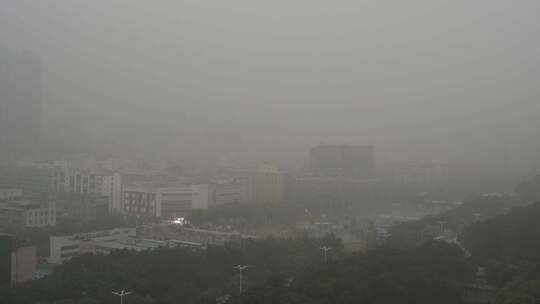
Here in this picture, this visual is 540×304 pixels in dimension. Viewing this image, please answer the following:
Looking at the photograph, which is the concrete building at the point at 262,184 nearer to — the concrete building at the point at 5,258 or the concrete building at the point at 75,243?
the concrete building at the point at 75,243

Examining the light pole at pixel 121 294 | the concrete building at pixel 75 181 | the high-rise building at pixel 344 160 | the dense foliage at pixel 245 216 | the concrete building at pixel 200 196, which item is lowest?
the light pole at pixel 121 294

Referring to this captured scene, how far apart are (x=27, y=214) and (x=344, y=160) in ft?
40.5

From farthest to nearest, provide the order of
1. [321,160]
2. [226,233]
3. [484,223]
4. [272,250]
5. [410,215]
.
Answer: [321,160] → [410,215] → [226,233] → [484,223] → [272,250]

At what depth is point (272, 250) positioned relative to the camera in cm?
684

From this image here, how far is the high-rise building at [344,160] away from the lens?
767 inches

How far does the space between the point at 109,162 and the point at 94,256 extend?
9.50 m

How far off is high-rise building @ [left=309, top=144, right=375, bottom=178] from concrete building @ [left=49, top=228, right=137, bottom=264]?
11498mm

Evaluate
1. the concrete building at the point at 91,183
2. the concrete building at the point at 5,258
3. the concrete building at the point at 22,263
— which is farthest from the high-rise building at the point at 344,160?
the concrete building at the point at 5,258

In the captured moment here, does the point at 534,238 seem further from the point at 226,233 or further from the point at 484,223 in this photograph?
the point at 226,233

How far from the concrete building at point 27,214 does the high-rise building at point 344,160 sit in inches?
417

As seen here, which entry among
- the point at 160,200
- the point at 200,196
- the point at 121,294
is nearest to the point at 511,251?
the point at 121,294

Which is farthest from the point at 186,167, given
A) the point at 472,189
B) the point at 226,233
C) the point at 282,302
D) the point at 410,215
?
the point at 282,302

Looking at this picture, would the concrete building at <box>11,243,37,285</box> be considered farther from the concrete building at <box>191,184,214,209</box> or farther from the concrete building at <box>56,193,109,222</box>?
the concrete building at <box>191,184,214,209</box>

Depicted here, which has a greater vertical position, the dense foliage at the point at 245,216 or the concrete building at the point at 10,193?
the concrete building at the point at 10,193
